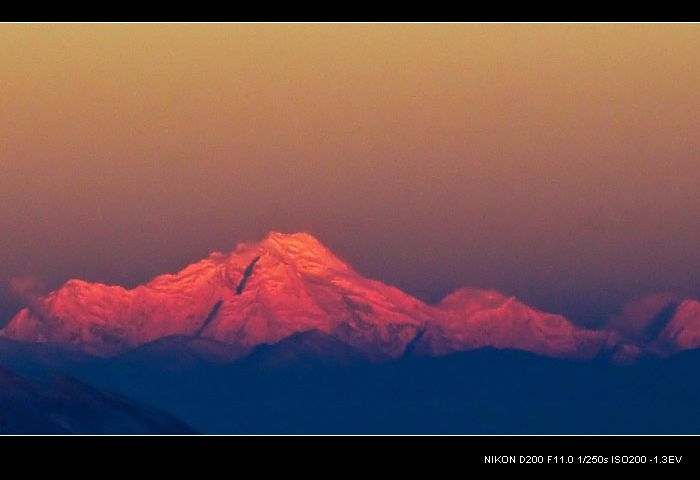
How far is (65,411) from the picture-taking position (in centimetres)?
3303

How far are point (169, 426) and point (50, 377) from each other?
5.56m

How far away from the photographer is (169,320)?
33781 mm

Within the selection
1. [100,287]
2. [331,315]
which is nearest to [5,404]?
[100,287]

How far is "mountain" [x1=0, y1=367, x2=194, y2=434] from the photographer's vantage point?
31188mm

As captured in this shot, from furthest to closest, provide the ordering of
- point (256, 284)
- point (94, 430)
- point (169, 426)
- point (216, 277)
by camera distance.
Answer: point (256, 284)
point (216, 277)
point (94, 430)
point (169, 426)

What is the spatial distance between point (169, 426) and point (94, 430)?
11.0 ft

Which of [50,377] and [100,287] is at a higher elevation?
[100,287]

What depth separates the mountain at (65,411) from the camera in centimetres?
3119
